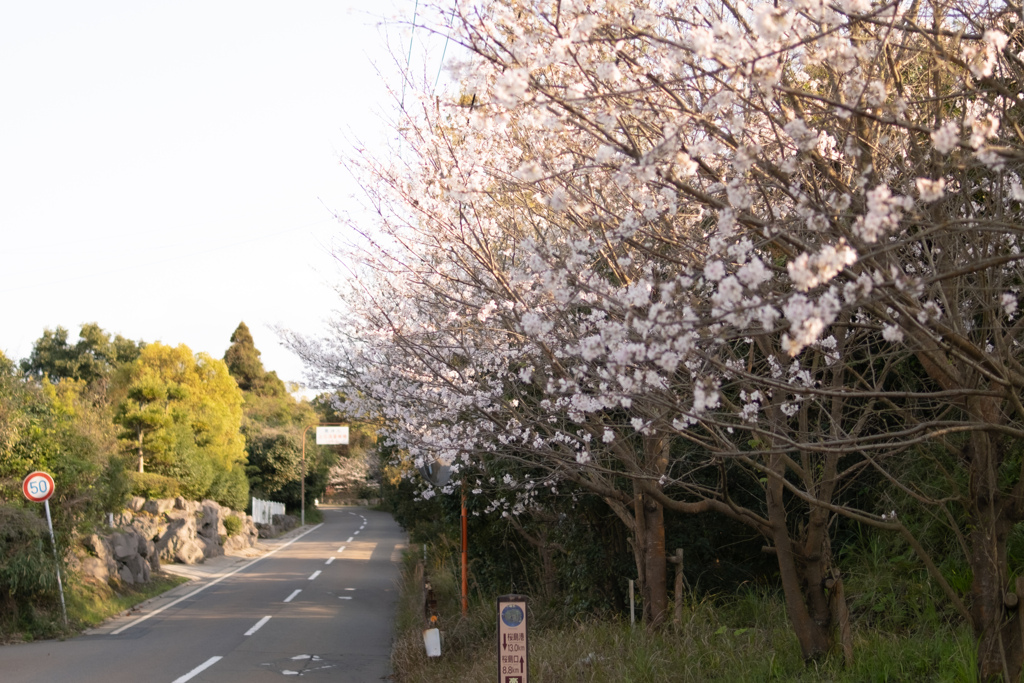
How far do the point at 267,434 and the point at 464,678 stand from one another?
43.6 meters

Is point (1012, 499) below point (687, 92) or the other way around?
below

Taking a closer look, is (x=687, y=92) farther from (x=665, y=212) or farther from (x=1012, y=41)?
(x=1012, y=41)

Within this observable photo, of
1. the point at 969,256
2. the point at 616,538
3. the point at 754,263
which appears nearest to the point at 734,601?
the point at 616,538

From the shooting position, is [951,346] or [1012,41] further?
[1012,41]

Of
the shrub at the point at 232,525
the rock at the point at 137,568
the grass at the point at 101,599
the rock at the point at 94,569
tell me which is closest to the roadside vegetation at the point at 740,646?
the grass at the point at 101,599

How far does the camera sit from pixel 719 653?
6504mm

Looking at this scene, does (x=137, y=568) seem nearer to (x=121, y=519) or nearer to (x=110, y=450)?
(x=121, y=519)

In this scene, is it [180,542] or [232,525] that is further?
[232,525]

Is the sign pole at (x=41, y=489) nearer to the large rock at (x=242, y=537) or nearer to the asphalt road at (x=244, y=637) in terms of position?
the asphalt road at (x=244, y=637)

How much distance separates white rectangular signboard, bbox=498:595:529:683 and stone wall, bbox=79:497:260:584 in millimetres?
13586

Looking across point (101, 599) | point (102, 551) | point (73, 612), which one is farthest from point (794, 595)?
point (102, 551)

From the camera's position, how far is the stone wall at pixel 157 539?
18141 mm

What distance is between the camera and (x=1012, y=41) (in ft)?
16.3

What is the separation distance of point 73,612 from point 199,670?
17.1 feet
